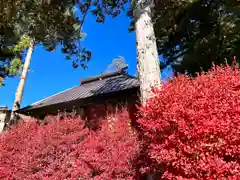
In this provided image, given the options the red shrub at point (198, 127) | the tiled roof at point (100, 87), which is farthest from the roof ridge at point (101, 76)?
the red shrub at point (198, 127)

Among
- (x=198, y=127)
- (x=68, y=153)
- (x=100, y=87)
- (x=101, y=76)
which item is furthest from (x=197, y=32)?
(x=198, y=127)

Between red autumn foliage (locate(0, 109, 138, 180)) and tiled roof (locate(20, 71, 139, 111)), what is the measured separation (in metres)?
3.23

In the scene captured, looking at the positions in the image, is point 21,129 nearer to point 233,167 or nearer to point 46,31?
point 46,31

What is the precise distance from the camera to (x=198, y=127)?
441 centimetres

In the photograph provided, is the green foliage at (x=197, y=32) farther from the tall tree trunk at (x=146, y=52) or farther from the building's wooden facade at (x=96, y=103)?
the tall tree trunk at (x=146, y=52)

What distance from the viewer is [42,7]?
958 cm

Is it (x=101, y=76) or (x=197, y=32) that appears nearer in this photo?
(x=197, y=32)

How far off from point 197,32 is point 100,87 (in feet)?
20.3

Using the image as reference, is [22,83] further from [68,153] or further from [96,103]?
[68,153]

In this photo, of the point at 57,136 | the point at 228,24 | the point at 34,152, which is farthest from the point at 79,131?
the point at 228,24

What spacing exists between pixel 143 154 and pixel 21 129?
6.53 m

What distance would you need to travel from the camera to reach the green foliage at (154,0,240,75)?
10.4 m

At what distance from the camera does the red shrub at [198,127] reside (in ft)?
14.0

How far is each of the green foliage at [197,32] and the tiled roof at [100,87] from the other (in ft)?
8.39
